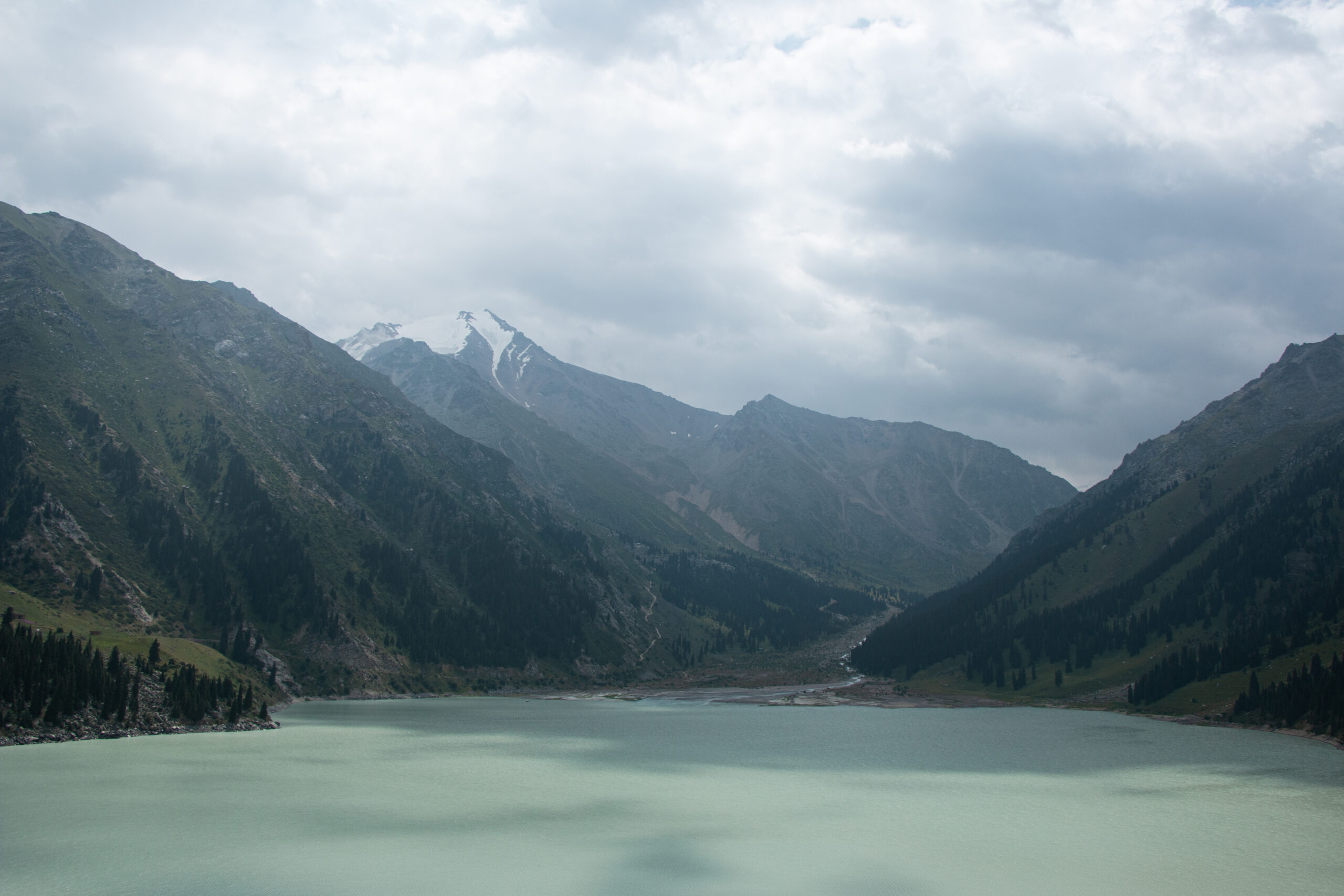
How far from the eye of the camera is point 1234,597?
153125 mm

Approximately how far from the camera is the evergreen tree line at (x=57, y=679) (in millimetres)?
72000

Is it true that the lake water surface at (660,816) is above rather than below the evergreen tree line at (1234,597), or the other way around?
below

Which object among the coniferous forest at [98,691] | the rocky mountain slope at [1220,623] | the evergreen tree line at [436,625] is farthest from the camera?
the evergreen tree line at [436,625]

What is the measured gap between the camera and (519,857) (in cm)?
4188

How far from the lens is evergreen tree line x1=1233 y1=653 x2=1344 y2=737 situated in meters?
93.0

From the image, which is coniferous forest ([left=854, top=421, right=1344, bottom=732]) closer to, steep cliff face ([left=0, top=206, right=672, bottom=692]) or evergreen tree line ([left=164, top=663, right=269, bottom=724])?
steep cliff face ([left=0, top=206, right=672, bottom=692])

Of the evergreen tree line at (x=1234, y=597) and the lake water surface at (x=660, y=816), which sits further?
the evergreen tree line at (x=1234, y=597)

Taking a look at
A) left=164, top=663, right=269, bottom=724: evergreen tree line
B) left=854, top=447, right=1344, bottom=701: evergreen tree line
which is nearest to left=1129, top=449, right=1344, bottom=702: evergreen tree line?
left=854, top=447, right=1344, bottom=701: evergreen tree line

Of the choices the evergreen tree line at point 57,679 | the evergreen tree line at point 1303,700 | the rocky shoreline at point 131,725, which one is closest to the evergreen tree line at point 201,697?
the rocky shoreline at point 131,725

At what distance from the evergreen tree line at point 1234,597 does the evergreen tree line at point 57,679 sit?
145903 millimetres

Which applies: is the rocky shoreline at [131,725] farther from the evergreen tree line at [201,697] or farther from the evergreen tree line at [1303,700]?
the evergreen tree line at [1303,700]

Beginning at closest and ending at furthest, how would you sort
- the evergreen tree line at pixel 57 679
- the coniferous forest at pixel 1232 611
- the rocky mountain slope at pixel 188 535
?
the evergreen tree line at pixel 57 679 < the coniferous forest at pixel 1232 611 < the rocky mountain slope at pixel 188 535

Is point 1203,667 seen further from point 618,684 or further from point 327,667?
point 327,667

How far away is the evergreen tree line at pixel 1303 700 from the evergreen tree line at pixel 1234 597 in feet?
52.8
